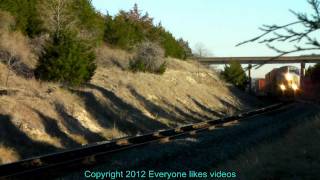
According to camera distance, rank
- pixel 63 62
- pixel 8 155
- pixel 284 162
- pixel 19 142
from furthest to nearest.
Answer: pixel 63 62 → pixel 19 142 → pixel 8 155 → pixel 284 162

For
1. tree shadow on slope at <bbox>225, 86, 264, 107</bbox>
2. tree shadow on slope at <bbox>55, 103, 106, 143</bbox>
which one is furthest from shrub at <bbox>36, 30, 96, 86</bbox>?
tree shadow on slope at <bbox>225, 86, 264, 107</bbox>

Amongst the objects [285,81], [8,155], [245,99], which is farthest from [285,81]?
[8,155]

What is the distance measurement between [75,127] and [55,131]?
6.09 feet

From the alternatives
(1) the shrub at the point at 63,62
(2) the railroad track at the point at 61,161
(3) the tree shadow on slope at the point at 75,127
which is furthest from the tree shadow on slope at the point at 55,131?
(1) the shrub at the point at 63,62

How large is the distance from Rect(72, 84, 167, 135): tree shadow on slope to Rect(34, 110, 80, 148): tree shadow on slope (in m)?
3.95

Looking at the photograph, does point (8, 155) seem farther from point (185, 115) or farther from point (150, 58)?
point (150, 58)

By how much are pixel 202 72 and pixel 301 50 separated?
61391 mm

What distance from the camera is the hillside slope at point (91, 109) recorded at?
62.0 feet

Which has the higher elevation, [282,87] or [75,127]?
[75,127]

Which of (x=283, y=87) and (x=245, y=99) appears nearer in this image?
(x=283, y=87)

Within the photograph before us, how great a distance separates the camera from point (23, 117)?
2008cm

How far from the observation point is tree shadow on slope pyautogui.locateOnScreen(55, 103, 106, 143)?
70.9 feet

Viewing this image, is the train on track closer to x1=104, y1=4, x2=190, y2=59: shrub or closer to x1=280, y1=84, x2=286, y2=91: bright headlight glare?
x1=280, y1=84, x2=286, y2=91: bright headlight glare

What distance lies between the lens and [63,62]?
29.4m
